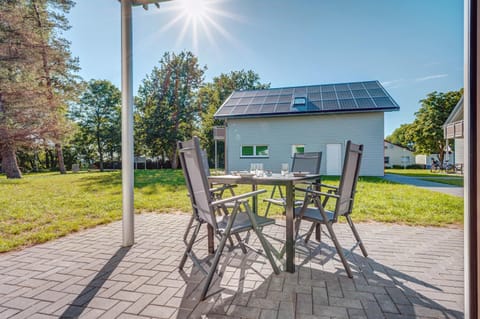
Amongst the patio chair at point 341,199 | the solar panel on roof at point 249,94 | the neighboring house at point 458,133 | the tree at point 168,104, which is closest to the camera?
the neighboring house at point 458,133

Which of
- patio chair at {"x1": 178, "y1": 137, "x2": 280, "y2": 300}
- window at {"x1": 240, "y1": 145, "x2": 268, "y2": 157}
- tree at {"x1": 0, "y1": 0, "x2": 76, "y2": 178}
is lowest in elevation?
patio chair at {"x1": 178, "y1": 137, "x2": 280, "y2": 300}

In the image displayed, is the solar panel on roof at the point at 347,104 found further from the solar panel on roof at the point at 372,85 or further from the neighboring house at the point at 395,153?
the neighboring house at the point at 395,153

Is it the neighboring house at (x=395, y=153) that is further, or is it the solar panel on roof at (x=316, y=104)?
the neighboring house at (x=395, y=153)

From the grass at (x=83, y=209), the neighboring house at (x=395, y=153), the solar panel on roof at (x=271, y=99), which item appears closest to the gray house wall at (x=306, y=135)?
the solar panel on roof at (x=271, y=99)

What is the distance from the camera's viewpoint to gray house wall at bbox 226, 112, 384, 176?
36.5ft

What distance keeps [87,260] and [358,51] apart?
880 cm

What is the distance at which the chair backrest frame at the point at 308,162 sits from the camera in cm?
374

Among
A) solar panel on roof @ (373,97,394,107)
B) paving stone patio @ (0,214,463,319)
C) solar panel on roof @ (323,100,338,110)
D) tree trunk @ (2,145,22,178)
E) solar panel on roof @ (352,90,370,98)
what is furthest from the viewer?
solar panel on roof @ (352,90,370,98)

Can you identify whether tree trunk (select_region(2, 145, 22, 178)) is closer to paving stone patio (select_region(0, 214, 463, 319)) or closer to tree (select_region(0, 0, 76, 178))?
tree (select_region(0, 0, 76, 178))

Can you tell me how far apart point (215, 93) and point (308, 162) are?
64.9ft

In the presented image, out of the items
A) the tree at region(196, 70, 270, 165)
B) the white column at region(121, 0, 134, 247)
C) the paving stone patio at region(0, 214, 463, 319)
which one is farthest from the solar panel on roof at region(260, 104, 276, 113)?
the paving stone patio at region(0, 214, 463, 319)

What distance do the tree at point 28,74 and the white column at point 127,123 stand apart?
364 centimetres

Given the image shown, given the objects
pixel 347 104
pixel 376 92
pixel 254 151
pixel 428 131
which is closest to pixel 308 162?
pixel 254 151

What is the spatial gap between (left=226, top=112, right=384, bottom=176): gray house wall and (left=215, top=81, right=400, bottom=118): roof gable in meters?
0.43
